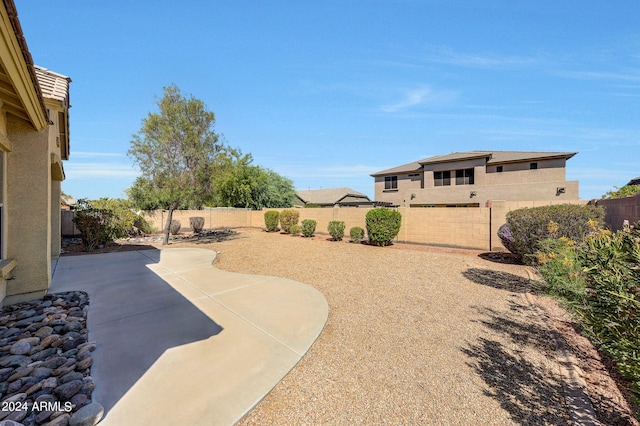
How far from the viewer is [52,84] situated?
6309 mm

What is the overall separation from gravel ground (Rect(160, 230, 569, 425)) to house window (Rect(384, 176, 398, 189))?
1952 centimetres

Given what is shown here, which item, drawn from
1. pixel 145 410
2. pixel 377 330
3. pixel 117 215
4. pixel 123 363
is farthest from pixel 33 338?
pixel 117 215

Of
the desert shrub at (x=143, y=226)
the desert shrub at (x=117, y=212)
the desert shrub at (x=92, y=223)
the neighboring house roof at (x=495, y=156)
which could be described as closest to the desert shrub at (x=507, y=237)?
the neighboring house roof at (x=495, y=156)

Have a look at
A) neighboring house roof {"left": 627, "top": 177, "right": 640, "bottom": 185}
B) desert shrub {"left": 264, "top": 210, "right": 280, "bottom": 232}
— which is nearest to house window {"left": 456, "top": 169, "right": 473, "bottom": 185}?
neighboring house roof {"left": 627, "top": 177, "right": 640, "bottom": 185}

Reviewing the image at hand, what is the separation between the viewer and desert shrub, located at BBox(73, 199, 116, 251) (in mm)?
10790

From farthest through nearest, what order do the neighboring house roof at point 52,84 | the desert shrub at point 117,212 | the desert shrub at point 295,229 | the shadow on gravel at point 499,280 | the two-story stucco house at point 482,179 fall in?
the two-story stucco house at point 482,179, the desert shrub at point 295,229, the desert shrub at point 117,212, the shadow on gravel at point 499,280, the neighboring house roof at point 52,84

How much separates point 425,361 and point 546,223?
21.7 feet

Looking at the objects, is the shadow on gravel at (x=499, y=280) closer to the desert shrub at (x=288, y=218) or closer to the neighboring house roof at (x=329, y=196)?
the desert shrub at (x=288, y=218)

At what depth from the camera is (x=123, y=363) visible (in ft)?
9.64

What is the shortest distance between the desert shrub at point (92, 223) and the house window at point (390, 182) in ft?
71.1

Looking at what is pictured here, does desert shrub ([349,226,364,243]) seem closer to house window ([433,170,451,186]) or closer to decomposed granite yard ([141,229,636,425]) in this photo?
decomposed granite yard ([141,229,636,425])

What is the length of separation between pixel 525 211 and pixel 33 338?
11145mm

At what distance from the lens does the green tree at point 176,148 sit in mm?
12664

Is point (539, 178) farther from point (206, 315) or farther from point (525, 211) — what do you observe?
point (206, 315)
